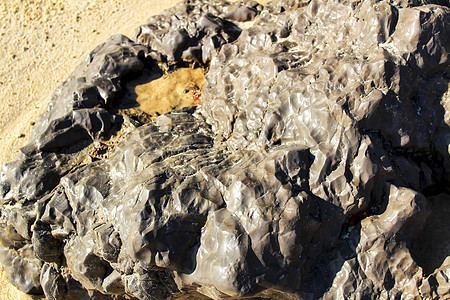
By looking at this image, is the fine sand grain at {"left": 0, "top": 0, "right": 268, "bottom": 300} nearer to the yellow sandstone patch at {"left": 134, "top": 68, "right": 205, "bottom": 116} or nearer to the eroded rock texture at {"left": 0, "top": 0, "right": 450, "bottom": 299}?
the yellow sandstone patch at {"left": 134, "top": 68, "right": 205, "bottom": 116}

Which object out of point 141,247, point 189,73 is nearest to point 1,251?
point 141,247

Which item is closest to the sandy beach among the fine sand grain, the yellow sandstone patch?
the fine sand grain

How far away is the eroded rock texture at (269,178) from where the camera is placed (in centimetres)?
337

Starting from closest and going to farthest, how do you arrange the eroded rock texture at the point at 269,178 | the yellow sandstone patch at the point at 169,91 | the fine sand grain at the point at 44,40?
the eroded rock texture at the point at 269,178, the yellow sandstone patch at the point at 169,91, the fine sand grain at the point at 44,40

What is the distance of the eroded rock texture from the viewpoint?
133 inches

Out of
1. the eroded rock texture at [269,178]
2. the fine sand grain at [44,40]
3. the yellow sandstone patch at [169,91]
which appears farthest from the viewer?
the fine sand grain at [44,40]

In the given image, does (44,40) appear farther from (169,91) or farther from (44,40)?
(169,91)

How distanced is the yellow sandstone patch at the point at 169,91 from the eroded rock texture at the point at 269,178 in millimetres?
496

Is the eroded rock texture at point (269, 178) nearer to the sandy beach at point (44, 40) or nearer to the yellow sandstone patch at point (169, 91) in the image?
→ the yellow sandstone patch at point (169, 91)

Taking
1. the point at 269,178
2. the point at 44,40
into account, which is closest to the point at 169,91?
the point at 269,178

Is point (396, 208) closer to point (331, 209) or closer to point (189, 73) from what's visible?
point (331, 209)

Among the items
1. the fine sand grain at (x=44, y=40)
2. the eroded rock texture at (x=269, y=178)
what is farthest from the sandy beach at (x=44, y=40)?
the eroded rock texture at (x=269, y=178)

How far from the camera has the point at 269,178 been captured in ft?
11.1

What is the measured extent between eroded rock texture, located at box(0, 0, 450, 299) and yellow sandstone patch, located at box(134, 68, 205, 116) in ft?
1.63
